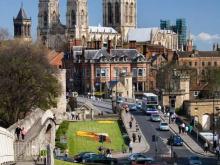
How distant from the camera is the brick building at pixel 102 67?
111188mm

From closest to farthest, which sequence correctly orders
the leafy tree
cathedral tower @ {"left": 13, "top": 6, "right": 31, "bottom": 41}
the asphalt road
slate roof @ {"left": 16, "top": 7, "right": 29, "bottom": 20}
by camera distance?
the asphalt road, the leafy tree, cathedral tower @ {"left": 13, "top": 6, "right": 31, "bottom": 41}, slate roof @ {"left": 16, "top": 7, "right": 29, "bottom": 20}

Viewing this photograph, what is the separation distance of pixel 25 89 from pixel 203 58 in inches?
3655

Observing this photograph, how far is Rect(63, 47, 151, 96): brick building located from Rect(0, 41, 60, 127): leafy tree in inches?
2076

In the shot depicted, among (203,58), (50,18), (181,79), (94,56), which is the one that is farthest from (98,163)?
(50,18)

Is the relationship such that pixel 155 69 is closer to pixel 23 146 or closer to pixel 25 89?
pixel 25 89

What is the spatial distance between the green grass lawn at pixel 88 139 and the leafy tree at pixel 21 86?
3.03 meters

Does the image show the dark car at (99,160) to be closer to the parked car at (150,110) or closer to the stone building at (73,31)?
the parked car at (150,110)

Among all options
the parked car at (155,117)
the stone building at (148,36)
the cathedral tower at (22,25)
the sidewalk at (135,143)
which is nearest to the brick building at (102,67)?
the cathedral tower at (22,25)

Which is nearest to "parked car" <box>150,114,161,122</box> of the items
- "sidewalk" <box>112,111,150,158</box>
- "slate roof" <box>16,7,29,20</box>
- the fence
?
"sidewalk" <box>112,111,150,158</box>

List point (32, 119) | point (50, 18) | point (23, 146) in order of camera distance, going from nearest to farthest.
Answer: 1. point (23, 146)
2. point (32, 119)
3. point (50, 18)

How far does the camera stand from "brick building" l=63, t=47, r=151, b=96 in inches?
4377

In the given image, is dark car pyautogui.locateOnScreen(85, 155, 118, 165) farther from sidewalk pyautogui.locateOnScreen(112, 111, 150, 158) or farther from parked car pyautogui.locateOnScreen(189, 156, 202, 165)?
sidewalk pyautogui.locateOnScreen(112, 111, 150, 158)

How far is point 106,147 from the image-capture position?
2002 inches

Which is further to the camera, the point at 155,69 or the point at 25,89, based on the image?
the point at 155,69
